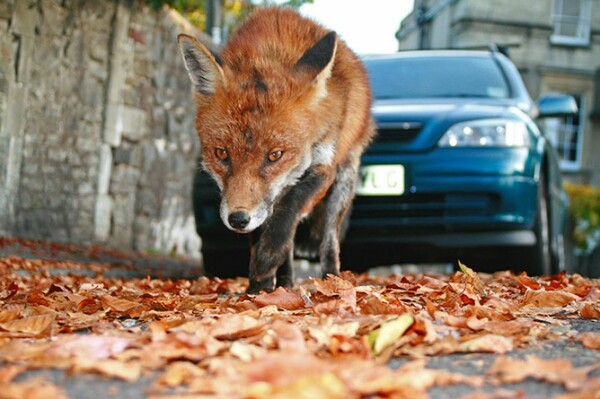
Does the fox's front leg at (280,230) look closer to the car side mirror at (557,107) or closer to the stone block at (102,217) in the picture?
the car side mirror at (557,107)

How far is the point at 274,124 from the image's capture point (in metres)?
3.83

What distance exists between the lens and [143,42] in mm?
10508

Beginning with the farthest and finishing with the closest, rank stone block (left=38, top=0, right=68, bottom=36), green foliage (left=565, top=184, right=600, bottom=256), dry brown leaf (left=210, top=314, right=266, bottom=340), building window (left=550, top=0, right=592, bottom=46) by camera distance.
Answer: building window (left=550, top=0, right=592, bottom=46) → green foliage (left=565, top=184, right=600, bottom=256) → stone block (left=38, top=0, right=68, bottom=36) → dry brown leaf (left=210, top=314, right=266, bottom=340)

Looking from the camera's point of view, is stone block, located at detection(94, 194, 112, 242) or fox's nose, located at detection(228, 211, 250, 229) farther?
stone block, located at detection(94, 194, 112, 242)

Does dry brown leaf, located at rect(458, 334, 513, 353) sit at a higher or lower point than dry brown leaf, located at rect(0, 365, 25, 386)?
higher

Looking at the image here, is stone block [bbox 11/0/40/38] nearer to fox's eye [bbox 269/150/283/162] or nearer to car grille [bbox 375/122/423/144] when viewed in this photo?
car grille [bbox 375/122/423/144]

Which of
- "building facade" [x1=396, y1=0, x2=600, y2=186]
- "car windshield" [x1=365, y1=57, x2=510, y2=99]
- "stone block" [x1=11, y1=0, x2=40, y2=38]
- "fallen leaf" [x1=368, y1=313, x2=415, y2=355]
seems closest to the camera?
"fallen leaf" [x1=368, y1=313, x2=415, y2=355]

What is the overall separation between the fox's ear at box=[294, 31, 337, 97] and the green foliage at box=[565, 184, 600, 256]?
1536 centimetres

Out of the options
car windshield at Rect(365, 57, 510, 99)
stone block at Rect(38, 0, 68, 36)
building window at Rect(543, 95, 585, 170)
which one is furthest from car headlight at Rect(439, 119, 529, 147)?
building window at Rect(543, 95, 585, 170)

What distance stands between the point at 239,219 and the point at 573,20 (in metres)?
24.4

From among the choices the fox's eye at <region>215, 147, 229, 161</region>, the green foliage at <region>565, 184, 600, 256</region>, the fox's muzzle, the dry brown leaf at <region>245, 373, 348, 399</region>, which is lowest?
the green foliage at <region>565, 184, 600, 256</region>

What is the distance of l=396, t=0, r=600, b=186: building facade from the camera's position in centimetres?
2423

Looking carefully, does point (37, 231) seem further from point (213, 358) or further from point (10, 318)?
point (213, 358)

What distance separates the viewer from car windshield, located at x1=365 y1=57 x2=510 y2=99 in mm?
6855
